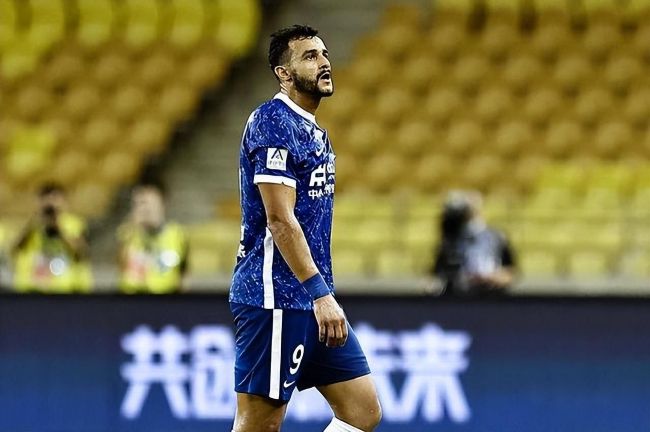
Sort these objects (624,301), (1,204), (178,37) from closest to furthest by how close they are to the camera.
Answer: (624,301) → (1,204) → (178,37)

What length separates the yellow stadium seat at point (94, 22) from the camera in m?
16.5

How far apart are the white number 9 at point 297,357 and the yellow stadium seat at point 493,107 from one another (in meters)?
10.1

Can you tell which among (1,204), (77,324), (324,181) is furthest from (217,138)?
(324,181)

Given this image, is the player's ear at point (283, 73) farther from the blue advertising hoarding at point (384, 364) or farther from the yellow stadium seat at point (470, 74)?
the yellow stadium seat at point (470, 74)

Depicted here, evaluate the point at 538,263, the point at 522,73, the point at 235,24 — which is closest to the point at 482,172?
the point at 538,263

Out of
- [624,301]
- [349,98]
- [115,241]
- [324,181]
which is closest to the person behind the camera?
[324,181]

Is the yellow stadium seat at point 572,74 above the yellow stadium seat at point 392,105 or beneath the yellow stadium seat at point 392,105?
above

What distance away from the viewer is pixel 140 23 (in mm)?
16688

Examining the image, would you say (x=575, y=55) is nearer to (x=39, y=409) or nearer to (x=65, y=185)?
(x=65, y=185)

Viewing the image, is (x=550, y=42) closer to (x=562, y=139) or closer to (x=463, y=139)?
(x=562, y=139)

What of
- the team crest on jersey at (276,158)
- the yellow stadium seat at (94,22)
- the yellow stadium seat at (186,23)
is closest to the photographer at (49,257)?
the team crest on jersey at (276,158)

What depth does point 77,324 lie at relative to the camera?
851 centimetres

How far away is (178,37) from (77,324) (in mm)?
8383

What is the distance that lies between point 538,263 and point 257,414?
313 inches
